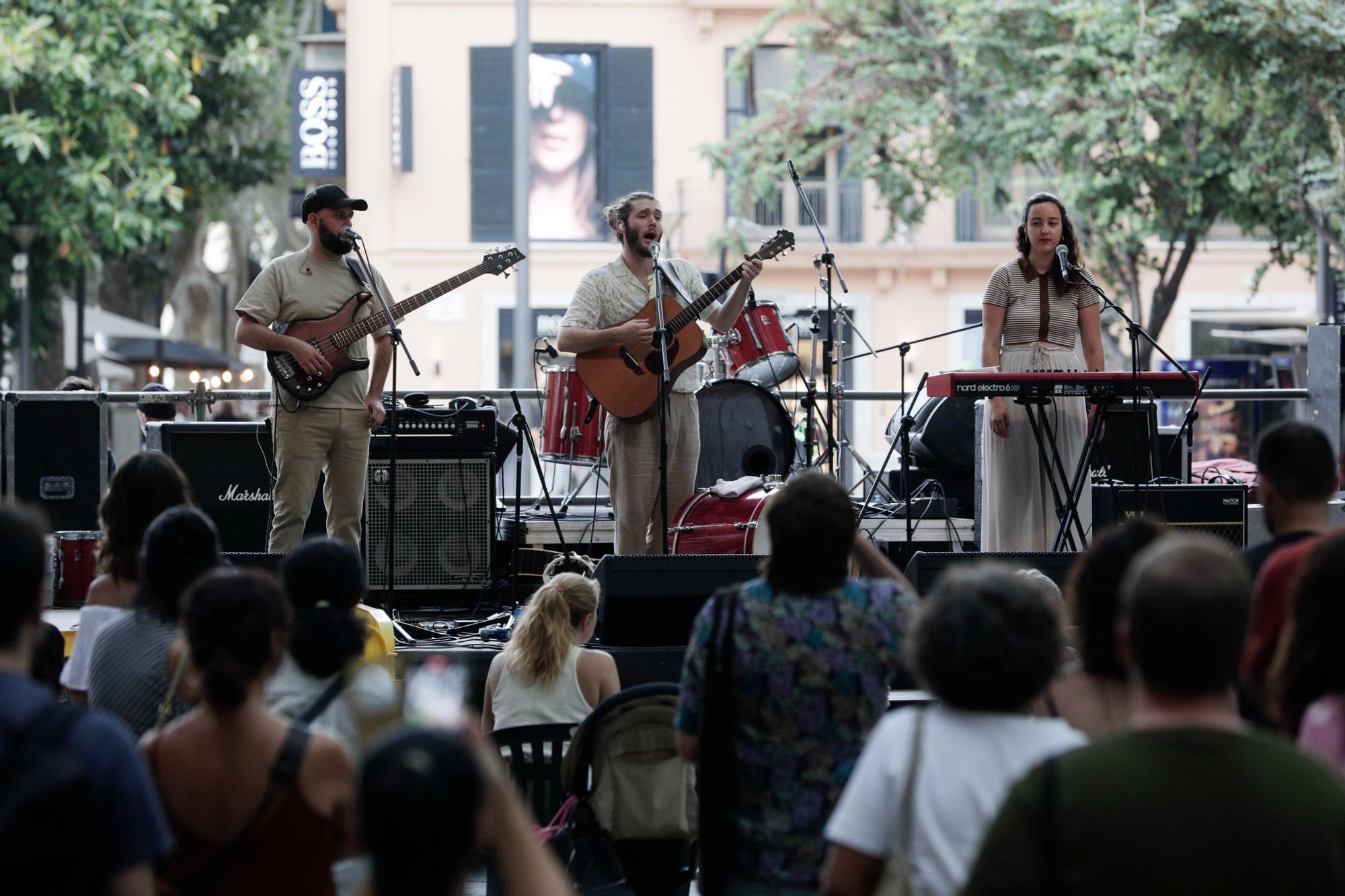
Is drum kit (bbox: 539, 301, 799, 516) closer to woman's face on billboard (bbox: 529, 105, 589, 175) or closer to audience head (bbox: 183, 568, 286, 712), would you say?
audience head (bbox: 183, 568, 286, 712)

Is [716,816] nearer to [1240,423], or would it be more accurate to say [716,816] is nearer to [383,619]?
[383,619]

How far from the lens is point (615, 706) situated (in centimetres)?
413

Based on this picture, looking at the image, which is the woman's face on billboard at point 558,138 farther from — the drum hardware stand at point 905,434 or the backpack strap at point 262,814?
the backpack strap at point 262,814

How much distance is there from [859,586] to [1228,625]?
1.08 m

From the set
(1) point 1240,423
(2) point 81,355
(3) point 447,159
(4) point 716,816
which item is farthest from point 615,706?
(3) point 447,159

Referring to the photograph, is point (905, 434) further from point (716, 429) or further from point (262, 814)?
point (262, 814)

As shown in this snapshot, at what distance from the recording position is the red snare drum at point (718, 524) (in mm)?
7355

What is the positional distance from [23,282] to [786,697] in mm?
15266

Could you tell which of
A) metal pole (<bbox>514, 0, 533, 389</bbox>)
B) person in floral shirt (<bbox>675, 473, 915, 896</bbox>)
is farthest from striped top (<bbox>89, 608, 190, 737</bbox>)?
metal pole (<bbox>514, 0, 533, 389</bbox>)

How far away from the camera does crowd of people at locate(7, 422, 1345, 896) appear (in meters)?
2.00

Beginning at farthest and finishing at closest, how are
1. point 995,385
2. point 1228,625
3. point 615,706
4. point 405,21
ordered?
point 405,21
point 995,385
point 615,706
point 1228,625

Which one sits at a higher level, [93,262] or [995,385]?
[93,262]

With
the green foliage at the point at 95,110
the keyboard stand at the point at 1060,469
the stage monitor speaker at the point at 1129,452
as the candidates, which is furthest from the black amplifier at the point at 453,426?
the green foliage at the point at 95,110

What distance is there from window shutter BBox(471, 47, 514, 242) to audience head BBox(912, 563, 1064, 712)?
68.4 feet
